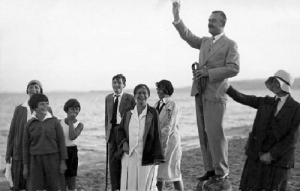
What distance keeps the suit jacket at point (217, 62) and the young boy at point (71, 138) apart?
154 cm

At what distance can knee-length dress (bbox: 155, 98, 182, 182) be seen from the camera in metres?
5.84

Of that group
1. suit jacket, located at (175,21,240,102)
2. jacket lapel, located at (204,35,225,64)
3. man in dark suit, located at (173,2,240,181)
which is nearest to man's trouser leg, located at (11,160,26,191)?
man in dark suit, located at (173,2,240,181)

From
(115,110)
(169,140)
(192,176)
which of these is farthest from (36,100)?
(192,176)

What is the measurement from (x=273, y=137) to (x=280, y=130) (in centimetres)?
11

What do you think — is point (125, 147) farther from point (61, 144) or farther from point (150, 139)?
point (61, 144)

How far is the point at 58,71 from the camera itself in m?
38.2

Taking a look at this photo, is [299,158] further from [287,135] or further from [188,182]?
[287,135]

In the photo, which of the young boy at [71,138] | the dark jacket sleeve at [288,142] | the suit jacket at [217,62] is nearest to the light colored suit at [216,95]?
the suit jacket at [217,62]

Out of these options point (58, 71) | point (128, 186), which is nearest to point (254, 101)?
point (128, 186)

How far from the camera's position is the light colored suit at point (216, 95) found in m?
4.80

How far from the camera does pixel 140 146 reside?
16.4 feet

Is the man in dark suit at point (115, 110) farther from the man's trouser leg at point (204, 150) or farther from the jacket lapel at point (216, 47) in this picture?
the jacket lapel at point (216, 47)

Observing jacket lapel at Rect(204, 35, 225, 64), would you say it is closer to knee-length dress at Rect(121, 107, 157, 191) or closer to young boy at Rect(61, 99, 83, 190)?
knee-length dress at Rect(121, 107, 157, 191)

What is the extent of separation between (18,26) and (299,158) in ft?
53.7
